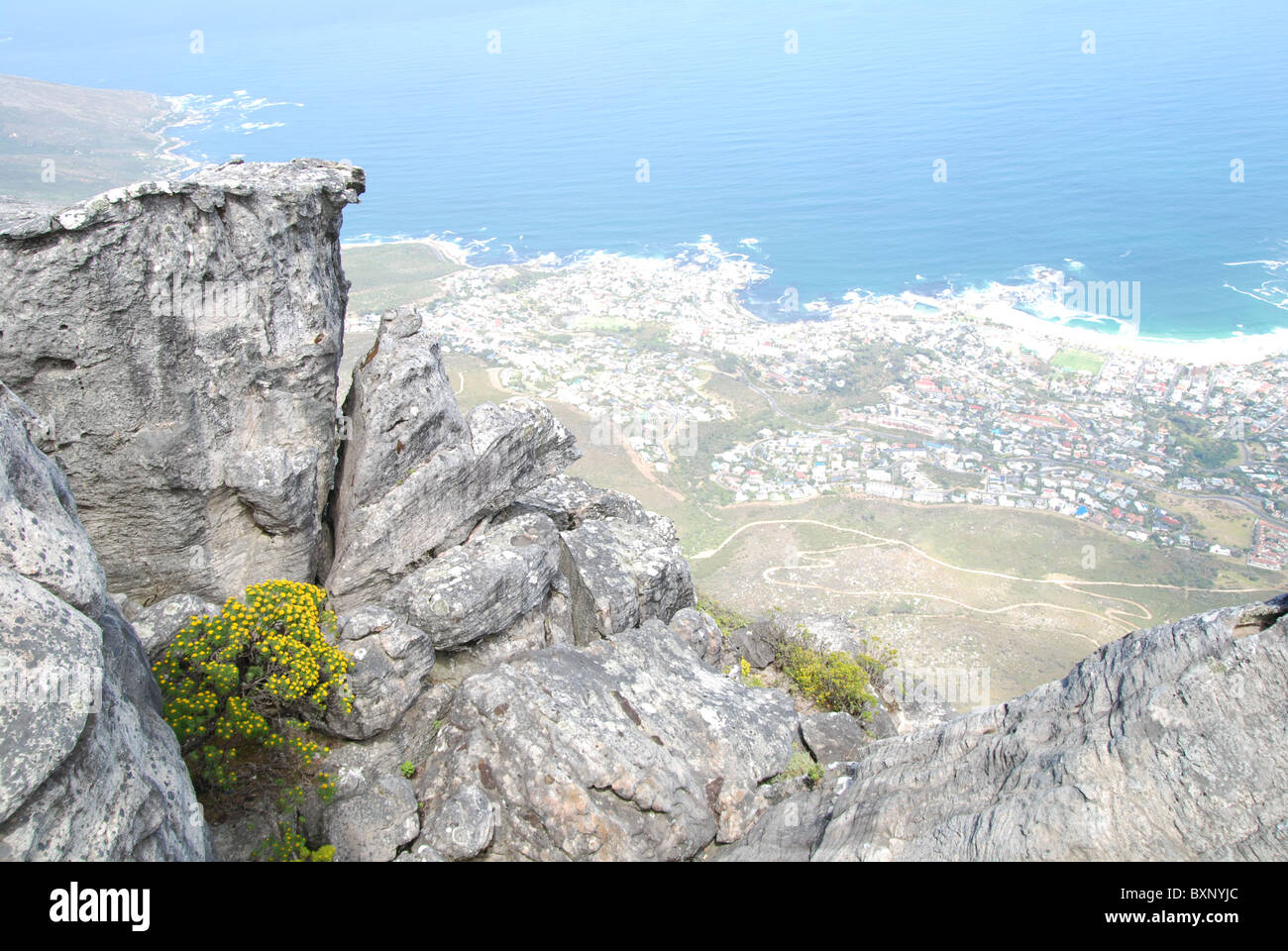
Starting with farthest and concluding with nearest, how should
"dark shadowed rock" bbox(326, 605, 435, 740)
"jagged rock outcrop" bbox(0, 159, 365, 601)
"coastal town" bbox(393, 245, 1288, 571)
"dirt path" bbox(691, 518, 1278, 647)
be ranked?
"coastal town" bbox(393, 245, 1288, 571), "dirt path" bbox(691, 518, 1278, 647), "dark shadowed rock" bbox(326, 605, 435, 740), "jagged rock outcrop" bbox(0, 159, 365, 601)

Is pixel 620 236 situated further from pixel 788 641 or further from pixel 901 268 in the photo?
pixel 788 641

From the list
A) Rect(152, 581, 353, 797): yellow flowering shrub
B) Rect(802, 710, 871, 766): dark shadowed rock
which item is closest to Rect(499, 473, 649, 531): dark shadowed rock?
Rect(802, 710, 871, 766): dark shadowed rock

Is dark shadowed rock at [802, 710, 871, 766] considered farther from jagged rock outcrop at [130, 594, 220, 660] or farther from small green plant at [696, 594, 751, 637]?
jagged rock outcrop at [130, 594, 220, 660]

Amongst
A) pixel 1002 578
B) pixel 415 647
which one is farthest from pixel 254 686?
pixel 1002 578

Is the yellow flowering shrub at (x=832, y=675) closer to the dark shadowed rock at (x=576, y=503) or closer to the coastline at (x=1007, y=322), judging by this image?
the dark shadowed rock at (x=576, y=503)

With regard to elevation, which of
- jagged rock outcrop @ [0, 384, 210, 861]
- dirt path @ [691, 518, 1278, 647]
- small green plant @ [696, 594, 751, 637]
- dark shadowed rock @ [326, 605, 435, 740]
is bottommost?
dirt path @ [691, 518, 1278, 647]

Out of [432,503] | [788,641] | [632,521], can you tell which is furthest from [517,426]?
[788,641]

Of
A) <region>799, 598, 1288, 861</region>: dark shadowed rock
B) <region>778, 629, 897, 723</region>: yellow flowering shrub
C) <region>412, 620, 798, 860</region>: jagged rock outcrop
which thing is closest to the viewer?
<region>799, 598, 1288, 861</region>: dark shadowed rock
